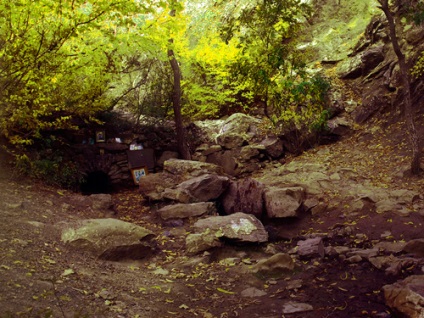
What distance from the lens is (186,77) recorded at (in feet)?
50.1

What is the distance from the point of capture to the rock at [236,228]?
620cm

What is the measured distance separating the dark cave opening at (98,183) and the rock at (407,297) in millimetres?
9578

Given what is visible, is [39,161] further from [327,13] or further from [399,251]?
[327,13]

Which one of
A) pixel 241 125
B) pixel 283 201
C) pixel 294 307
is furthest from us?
pixel 241 125

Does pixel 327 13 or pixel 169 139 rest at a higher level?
pixel 327 13

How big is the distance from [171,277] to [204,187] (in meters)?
3.67

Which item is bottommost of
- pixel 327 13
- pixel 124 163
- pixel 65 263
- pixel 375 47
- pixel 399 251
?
pixel 399 251

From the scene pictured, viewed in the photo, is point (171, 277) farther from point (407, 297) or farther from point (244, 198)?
point (244, 198)

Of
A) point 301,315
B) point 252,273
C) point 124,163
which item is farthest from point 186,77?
point 301,315

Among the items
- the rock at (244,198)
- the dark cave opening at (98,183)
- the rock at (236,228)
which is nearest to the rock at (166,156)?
the dark cave opening at (98,183)

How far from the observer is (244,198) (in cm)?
838

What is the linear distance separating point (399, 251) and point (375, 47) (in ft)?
33.5

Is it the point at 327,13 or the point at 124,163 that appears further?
the point at 327,13

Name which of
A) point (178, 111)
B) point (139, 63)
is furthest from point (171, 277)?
point (139, 63)
